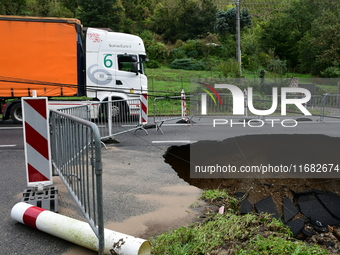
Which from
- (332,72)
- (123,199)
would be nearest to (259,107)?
(123,199)

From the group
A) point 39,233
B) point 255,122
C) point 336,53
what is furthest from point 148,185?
point 336,53

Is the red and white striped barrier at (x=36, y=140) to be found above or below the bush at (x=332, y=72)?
below

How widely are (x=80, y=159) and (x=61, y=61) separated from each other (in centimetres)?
942

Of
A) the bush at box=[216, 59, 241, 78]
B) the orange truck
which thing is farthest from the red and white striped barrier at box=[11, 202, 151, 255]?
the bush at box=[216, 59, 241, 78]

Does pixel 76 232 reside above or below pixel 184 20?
below

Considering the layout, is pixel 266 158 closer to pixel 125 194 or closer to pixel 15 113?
pixel 125 194

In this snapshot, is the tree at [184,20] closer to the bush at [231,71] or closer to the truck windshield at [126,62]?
the bush at [231,71]

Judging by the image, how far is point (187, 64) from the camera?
33.7m

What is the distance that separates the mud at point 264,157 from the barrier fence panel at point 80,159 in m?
2.89

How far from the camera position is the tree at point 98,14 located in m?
38.4

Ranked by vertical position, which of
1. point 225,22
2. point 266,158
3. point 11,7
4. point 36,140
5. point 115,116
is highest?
point 11,7

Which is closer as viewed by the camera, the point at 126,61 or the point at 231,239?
the point at 231,239

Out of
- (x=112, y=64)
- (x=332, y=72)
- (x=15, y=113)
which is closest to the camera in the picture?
(x=15, y=113)

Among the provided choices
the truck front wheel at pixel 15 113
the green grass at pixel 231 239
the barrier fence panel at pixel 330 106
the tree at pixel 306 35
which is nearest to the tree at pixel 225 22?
→ the tree at pixel 306 35
